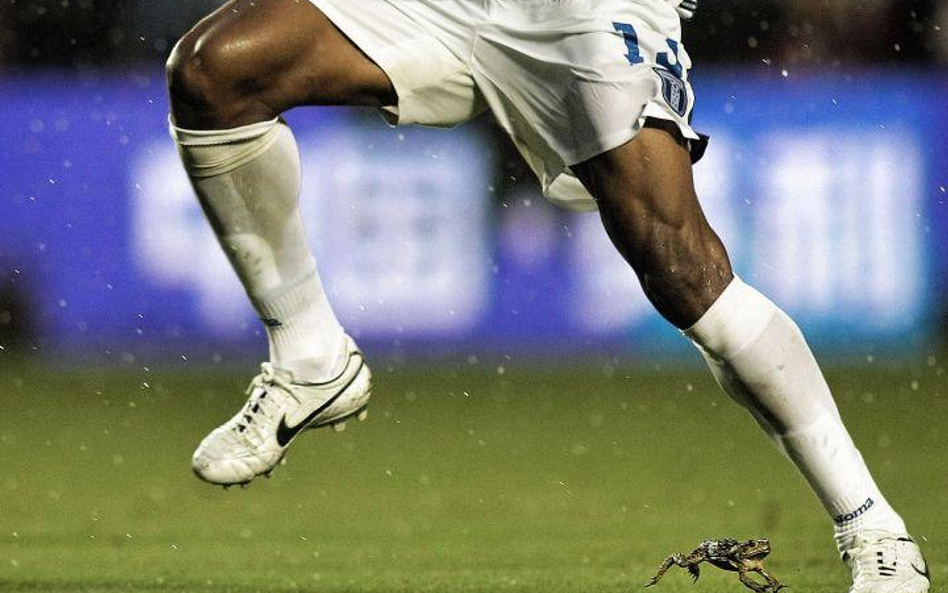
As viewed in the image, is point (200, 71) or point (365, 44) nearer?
point (200, 71)

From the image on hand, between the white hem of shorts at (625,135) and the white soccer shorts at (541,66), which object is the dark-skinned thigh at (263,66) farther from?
the white hem of shorts at (625,135)

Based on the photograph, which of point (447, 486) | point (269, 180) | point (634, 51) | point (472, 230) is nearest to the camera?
point (634, 51)

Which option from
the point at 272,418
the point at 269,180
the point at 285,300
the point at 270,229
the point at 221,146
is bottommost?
the point at 272,418

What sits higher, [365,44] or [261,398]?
[365,44]

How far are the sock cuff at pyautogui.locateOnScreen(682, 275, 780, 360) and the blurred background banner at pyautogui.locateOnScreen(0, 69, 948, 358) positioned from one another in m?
4.98

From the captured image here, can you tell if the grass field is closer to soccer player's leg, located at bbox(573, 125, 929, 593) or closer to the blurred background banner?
the blurred background banner

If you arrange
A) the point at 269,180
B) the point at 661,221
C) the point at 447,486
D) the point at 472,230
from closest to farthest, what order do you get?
the point at 661,221 < the point at 269,180 < the point at 447,486 < the point at 472,230

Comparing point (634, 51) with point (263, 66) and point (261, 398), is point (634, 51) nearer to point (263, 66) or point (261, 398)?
point (263, 66)

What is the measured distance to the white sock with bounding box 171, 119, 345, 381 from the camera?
3686 mm

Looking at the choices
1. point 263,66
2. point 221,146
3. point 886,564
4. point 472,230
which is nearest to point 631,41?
point 263,66

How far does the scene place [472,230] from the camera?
8.79 metres

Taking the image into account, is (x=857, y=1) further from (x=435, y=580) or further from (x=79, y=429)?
(x=435, y=580)

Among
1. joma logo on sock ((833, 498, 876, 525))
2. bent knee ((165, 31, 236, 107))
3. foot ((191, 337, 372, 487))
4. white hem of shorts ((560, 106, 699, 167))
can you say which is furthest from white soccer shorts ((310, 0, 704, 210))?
joma logo on sock ((833, 498, 876, 525))

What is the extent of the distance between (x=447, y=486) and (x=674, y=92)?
2.61 meters
